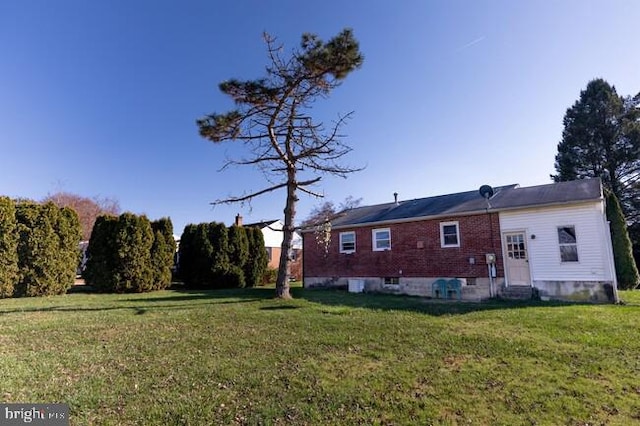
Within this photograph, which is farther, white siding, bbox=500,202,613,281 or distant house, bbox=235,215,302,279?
distant house, bbox=235,215,302,279

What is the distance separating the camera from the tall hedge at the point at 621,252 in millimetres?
15797

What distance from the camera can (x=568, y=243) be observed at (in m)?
11.5

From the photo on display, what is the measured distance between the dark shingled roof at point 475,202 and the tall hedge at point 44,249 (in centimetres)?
1033

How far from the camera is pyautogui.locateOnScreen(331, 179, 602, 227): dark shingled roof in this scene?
1182 cm

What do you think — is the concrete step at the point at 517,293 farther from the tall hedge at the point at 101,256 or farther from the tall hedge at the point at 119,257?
the tall hedge at the point at 101,256

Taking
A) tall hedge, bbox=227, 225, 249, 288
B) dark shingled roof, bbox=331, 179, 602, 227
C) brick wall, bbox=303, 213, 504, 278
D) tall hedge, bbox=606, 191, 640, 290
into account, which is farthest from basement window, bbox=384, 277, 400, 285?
tall hedge, bbox=606, 191, 640, 290

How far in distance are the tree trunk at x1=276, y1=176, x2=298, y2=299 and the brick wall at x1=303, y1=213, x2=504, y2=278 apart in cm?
527

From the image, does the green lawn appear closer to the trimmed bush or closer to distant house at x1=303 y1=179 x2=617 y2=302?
distant house at x1=303 y1=179 x2=617 y2=302

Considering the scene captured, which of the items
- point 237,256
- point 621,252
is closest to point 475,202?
point 621,252

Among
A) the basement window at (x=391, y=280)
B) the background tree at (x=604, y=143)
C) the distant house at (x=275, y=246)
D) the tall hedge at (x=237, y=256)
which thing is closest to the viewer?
the basement window at (x=391, y=280)

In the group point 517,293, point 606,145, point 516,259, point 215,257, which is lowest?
point 517,293

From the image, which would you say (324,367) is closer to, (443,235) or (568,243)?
(443,235)

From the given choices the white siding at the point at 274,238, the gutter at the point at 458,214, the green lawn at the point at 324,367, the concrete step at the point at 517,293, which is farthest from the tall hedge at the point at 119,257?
the white siding at the point at 274,238

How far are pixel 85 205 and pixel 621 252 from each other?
4315 cm
